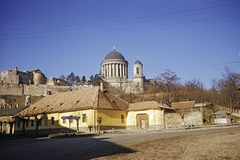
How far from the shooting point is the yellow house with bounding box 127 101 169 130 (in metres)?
38.2

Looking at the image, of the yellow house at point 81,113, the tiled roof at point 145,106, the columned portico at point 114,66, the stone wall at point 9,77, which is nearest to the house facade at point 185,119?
the tiled roof at point 145,106

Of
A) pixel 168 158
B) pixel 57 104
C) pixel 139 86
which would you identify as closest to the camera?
pixel 168 158

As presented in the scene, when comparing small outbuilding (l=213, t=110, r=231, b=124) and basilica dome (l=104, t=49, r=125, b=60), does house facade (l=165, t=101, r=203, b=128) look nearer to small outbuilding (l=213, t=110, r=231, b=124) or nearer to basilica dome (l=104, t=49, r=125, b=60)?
small outbuilding (l=213, t=110, r=231, b=124)

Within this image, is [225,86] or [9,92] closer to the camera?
[225,86]

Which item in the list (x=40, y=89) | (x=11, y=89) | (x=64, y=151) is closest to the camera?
(x=64, y=151)

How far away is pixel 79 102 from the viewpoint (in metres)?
39.2

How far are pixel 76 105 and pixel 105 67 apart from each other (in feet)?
232

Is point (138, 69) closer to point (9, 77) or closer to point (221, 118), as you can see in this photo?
point (9, 77)

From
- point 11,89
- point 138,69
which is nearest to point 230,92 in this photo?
point 138,69

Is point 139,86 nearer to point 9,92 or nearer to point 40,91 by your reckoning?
point 40,91

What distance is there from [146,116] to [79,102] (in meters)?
10.8

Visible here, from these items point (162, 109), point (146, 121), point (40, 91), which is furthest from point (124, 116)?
point (40, 91)

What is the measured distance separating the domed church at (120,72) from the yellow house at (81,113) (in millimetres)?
60566

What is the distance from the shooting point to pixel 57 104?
42688 mm
